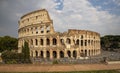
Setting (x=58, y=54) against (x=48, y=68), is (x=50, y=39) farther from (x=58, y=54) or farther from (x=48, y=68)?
(x=48, y=68)

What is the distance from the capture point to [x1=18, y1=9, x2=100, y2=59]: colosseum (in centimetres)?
4247

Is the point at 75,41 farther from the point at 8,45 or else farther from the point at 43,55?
the point at 8,45

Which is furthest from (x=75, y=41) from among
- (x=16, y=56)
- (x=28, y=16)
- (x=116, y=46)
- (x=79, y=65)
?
(x=116, y=46)

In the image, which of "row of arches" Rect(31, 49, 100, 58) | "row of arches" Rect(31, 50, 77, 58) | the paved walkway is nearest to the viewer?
the paved walkway

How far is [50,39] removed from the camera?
42.7 meters

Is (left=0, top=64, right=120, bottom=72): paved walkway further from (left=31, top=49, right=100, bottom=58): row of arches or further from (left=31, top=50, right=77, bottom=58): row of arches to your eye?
(left=31, top=50, right=77, bottom=58): row of arches

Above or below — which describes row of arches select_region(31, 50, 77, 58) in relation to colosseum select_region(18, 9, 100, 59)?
below

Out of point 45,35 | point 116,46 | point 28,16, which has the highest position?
point 28,16

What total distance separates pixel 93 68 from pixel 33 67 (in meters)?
6.98

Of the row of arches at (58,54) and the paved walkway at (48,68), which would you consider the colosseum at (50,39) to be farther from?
the paved walkway at (48,68)

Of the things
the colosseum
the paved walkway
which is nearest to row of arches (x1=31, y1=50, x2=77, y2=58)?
the colosseum

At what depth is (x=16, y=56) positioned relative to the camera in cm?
3062

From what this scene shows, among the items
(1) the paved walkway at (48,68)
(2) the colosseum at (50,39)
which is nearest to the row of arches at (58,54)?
(2) the colosseum at (50,39)

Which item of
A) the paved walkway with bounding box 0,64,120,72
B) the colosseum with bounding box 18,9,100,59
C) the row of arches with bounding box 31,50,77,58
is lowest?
the row of arches with bounding box 31,50,77,58
